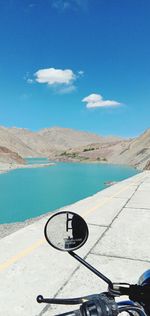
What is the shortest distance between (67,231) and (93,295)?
66 cm

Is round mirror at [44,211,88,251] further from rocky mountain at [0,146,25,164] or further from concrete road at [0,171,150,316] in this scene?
rocky mountain at [0,146,25,164]

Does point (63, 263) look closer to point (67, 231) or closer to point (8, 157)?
point (67, 231)

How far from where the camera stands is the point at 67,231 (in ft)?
7.71

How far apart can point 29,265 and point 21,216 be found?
16.3m

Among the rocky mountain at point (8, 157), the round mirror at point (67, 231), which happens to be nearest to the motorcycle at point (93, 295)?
the round mirror at point (67, 231)

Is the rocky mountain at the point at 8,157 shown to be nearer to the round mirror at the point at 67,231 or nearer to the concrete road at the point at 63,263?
the concrete road at the point at 63,263

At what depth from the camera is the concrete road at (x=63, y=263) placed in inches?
173

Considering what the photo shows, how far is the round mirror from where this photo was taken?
229 centimetres

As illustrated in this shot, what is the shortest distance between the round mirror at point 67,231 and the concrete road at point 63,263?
2073 mm

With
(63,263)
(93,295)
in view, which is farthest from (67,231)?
(63,263)

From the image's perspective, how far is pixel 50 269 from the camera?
5316 mm

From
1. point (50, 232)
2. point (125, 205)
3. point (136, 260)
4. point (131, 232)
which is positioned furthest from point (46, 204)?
point (50, 232)

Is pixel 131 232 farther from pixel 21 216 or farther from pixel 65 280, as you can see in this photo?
pixel 21 216

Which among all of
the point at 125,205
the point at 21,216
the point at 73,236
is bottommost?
the point at 21,216
